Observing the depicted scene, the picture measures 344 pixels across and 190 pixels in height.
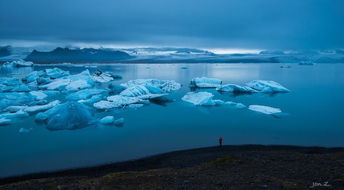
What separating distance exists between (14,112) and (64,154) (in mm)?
5332

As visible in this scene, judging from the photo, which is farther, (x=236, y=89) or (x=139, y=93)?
(x=236, y=89)

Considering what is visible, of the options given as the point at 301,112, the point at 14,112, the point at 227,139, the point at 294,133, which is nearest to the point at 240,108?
the point at 301,112

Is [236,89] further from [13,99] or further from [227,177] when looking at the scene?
[227,177]

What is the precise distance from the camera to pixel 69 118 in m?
8.80

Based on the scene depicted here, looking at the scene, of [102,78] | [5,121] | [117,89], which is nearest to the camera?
[5,121]

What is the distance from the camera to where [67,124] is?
343 inches

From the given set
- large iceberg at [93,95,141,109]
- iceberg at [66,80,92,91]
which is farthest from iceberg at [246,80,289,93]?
iceberg at [66,80,92,91]

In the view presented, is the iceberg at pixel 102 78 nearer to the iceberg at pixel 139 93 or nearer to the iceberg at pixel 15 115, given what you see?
the iceberg at pixel 139 93

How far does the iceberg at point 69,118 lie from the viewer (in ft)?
28.5

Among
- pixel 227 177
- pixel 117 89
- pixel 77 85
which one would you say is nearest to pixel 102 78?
pixel 77 85

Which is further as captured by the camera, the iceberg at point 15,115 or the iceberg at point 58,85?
the iceberg at point 58,85

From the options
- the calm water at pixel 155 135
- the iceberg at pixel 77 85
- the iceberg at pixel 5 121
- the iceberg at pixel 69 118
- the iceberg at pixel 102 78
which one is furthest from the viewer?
the iceberg at pixel 102 78

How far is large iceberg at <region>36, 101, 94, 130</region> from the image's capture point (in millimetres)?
8688

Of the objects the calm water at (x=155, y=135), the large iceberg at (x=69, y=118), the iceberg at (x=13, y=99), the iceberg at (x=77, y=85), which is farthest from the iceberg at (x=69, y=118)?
the iceberg at (x=77, y=85)
